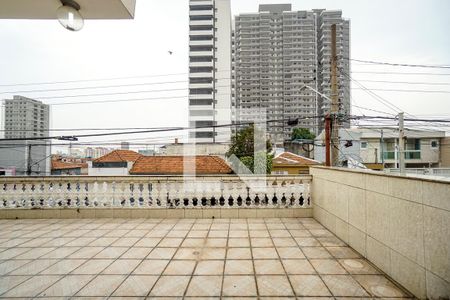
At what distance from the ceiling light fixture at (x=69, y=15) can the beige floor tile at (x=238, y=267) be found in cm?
318

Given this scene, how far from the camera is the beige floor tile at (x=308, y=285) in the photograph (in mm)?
2359

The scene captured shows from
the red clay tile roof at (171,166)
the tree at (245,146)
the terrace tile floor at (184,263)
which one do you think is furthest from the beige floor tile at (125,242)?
the tree at (245,146)

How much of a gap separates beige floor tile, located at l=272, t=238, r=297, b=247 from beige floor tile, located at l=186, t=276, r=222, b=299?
4.67 ft

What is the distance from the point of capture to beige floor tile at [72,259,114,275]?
2.88 m

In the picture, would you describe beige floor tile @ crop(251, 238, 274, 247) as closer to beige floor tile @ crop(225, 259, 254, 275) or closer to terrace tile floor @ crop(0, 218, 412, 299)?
terrace tile floor @ crop(0, 218, 412, 299)

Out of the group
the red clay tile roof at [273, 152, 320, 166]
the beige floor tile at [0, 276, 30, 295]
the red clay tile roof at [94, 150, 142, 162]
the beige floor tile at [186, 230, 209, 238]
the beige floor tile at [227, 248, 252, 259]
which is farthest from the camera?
the red clay tile roof at [94, 150, 142, 162]

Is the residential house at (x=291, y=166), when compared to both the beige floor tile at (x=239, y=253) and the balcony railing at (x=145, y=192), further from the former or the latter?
the beige floor tile at (x=239, y=253)

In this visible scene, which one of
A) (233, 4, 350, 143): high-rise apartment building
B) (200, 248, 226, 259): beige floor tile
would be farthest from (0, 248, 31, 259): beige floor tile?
(233, 4, 350, 143): high-rise apartment building

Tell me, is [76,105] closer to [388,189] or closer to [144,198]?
[144,198]

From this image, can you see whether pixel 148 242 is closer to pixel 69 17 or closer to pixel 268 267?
pixel 268 267

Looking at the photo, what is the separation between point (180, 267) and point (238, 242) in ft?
3.95

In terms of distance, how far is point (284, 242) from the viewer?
3799 millimetres

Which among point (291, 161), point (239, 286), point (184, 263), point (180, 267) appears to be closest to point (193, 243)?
point (184, 263)

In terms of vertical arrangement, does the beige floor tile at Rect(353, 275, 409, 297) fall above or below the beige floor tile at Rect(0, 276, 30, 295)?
above
